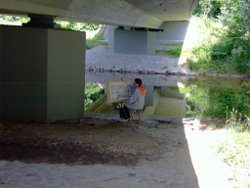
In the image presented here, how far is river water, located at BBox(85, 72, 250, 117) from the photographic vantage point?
13656 mm

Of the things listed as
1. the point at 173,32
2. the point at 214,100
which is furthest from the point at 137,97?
the point at 173,32

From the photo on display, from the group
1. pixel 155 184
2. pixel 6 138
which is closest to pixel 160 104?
pixel 6 138

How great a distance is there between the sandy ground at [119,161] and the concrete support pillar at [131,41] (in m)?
24.2

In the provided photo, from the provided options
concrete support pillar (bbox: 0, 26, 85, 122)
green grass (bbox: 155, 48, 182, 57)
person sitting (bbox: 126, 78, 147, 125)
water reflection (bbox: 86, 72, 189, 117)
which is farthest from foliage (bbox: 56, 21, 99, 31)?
person sitting (bbox: 126, 78, 147, 125)

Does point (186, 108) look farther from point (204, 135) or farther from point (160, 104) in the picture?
point (204, 135)

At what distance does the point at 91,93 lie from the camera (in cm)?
2203

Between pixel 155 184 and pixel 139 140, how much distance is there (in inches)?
129

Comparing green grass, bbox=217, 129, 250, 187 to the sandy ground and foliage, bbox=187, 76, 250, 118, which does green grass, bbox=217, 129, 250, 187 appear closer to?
the sandy ground

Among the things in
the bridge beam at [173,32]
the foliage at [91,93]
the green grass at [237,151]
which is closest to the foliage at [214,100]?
the green grass at [237,151]

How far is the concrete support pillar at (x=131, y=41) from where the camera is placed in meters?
34.5

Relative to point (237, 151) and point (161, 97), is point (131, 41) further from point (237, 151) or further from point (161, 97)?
point (237, 151)

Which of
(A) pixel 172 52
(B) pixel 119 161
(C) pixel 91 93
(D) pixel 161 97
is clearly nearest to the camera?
(B) pixel 119 161

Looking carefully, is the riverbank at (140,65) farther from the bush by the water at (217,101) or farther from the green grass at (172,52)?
the bush by the water at (217,101)

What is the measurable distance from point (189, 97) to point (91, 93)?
17.8 ft
